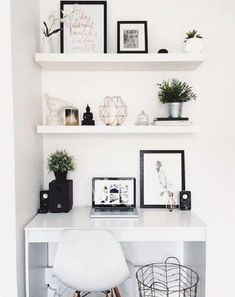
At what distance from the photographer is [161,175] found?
217 cm

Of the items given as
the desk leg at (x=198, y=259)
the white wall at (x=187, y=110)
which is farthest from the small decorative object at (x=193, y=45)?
the desk leg at (x=198, y=259)

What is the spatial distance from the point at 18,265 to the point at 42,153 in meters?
0.81

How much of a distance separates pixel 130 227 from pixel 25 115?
903 mm

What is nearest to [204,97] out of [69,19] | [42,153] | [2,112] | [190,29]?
[190,29]

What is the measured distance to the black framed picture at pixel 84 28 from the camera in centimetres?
208

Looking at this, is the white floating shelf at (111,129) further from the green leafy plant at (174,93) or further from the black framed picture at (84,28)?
the black framed picture at (84,28)

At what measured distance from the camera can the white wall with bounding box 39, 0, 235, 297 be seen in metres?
2.14

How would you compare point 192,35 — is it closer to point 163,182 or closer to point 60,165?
point 163,182

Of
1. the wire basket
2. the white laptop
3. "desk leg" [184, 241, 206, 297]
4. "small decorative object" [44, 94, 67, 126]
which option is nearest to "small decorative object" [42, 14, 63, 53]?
"small decorative object" [44, 94, 67, 126]

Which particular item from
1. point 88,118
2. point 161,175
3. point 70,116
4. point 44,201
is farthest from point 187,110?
point 44,201

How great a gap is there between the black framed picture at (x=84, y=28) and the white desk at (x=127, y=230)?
3.79 feet

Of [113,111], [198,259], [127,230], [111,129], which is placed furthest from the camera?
[113,111]

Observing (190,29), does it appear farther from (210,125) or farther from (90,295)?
(90,295)

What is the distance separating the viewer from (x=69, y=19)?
2.07 metres
